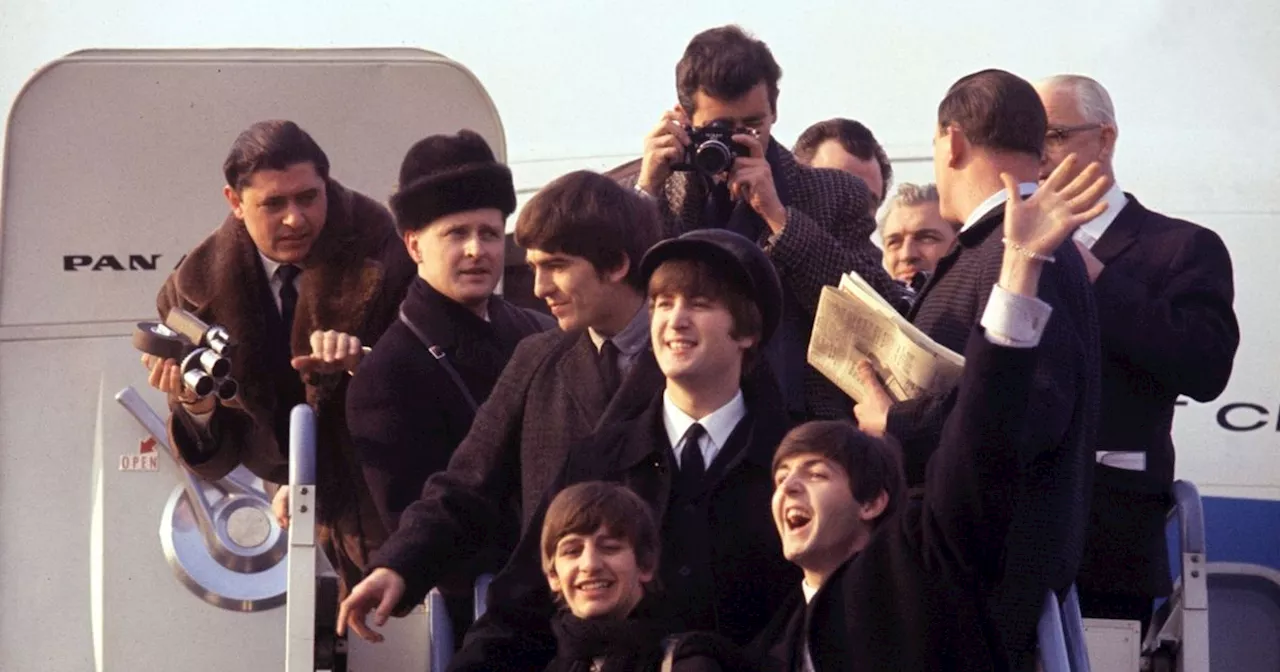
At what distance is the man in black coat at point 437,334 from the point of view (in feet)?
18.5

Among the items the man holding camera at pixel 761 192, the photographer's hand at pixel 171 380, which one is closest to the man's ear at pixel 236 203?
the photographer's hand at pixel 171 380

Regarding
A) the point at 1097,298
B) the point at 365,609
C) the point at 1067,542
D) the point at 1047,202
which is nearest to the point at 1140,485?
the point at 1097,298

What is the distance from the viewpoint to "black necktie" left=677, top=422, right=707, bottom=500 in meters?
4.89

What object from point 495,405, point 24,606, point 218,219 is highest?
point 218,219

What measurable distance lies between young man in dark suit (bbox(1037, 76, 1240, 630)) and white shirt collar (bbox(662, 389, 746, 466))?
0.90 m

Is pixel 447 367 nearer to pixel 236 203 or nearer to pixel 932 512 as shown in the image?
pixel 236 203

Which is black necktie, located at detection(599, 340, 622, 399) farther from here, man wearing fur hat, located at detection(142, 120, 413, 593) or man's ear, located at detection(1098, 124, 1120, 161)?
man's ear, located at detection(1098, 124, 1120, 161)

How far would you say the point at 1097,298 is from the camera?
5406mm

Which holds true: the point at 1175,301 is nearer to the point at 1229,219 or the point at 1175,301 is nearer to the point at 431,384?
the point at 431,384

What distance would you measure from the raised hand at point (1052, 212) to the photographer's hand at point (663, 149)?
135 cm

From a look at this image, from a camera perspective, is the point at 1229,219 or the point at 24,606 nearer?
the point at 24,606

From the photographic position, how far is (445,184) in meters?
5.86

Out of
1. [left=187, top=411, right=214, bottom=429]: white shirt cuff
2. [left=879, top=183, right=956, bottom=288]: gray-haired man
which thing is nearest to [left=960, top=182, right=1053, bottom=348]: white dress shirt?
[left=187, top=411, right=214, bottom=429]: white shirt cuff

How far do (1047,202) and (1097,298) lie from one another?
990mm
